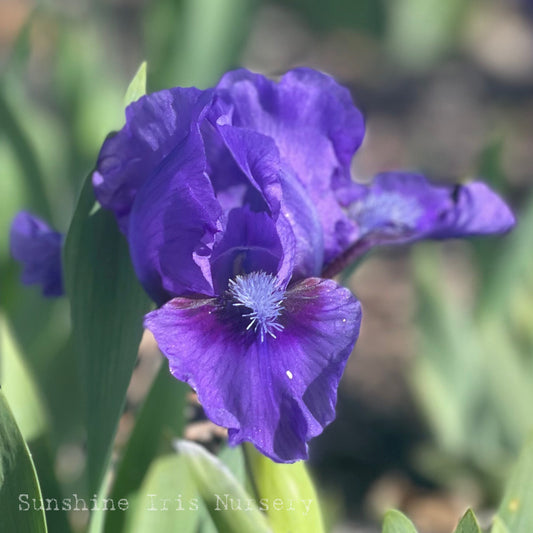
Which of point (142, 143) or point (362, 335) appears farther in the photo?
point (362, 335)

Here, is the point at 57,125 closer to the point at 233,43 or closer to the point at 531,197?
the point at 233,43

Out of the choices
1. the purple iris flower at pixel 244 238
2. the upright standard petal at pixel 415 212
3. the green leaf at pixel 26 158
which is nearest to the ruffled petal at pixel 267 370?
the purple iris flower at pixel 244 238

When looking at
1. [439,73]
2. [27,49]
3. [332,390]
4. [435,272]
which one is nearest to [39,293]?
[27,49]

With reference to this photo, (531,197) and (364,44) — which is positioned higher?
(364,44)

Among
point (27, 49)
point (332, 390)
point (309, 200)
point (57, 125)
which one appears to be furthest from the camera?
point (57, 125)

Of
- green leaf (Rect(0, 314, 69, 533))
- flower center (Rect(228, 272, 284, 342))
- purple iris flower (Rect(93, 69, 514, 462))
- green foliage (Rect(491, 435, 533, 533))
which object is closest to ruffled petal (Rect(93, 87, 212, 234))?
purple iris flower (Rect(93, 69, 514, 462))

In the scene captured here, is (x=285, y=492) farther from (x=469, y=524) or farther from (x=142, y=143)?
(x=142, y=143)

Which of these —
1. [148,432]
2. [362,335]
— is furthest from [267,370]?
[362,335]

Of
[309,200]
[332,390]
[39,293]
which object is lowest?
[39,293]
